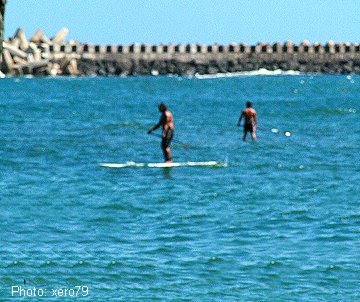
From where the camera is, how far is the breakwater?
107 meters

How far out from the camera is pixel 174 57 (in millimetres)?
112125

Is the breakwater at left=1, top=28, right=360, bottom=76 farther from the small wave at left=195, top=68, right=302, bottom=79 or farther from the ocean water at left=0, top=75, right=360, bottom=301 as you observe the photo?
the ocean water at left=0, top=75, right=360, bottom=301

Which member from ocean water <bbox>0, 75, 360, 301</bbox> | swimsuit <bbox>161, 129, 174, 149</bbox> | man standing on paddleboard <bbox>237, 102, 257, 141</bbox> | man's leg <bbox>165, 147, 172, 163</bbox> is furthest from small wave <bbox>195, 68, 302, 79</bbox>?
swimsuit <bbox>161, 129, 174, 149</bbox>

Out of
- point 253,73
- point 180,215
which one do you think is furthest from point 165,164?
point 253,73

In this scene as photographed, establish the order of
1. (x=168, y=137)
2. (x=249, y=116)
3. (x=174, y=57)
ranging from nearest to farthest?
(x=168, y=137)
(x=249, y=116)
(x=174, y=57)

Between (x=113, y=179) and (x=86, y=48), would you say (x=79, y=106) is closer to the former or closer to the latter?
(x=113, y=179)

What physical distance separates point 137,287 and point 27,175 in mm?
13006

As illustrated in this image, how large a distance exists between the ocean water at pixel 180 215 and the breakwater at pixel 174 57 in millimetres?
60845

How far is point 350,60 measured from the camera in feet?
389

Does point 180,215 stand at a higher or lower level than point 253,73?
lower

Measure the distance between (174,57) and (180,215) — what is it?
3635 inches

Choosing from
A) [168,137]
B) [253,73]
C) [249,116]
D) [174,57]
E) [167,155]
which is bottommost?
[167,155]

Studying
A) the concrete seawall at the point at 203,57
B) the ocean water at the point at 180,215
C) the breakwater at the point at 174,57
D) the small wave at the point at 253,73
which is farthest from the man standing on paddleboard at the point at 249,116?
the small wave at the point at 253,73

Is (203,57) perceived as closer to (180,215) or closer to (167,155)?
(167,155)
